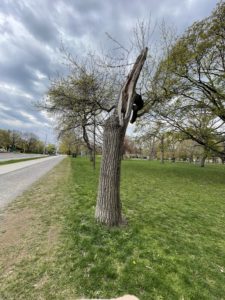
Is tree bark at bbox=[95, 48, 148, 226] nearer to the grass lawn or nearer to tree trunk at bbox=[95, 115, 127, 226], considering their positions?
tree trunk at bbox=[95, 115, 127, 226]

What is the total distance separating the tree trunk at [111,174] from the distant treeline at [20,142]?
80274mm

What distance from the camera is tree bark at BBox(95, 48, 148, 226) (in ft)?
12.3

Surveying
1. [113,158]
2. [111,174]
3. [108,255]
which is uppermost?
[113,158]

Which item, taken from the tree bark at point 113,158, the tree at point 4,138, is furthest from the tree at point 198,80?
the tree at point 4,138

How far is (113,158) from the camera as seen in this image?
378 centimetres

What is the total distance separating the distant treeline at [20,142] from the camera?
2924 inches

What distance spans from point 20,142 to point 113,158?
92.6 metres

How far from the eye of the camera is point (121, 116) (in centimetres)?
372

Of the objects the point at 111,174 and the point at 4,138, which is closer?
the point at 111,174

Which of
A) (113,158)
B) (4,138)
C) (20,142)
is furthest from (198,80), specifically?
(20,142)

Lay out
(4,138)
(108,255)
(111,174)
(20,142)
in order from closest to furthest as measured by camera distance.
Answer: (108,255) → (111,174) → (4,138) → (20,142)

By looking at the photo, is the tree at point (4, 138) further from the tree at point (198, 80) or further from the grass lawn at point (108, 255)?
the grass lawn at point (108, 255)

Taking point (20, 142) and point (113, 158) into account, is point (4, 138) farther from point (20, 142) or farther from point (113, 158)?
point (113, 158)

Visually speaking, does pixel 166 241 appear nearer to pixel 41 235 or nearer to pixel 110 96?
pixel 41 235
